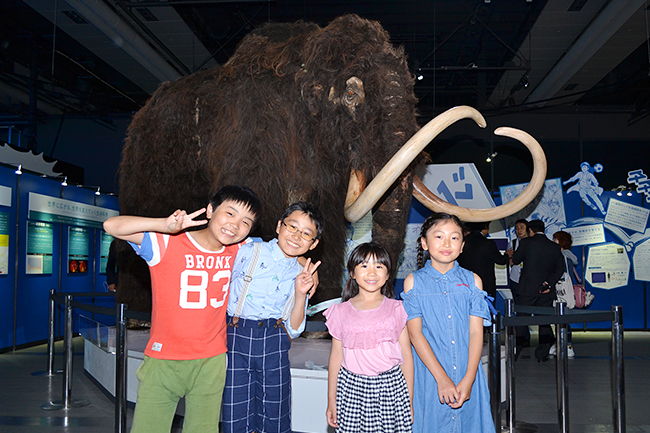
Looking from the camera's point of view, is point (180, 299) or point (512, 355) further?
point (512, 355)

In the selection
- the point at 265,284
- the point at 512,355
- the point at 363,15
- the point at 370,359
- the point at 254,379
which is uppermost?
the point at 363,15

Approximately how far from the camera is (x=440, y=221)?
6.97ft

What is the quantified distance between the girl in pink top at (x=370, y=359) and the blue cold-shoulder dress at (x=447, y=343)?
0.38ft

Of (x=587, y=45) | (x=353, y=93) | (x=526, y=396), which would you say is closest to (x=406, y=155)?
(x=353, y=93)

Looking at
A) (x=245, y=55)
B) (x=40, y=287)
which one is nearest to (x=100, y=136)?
(x=40, y=287)

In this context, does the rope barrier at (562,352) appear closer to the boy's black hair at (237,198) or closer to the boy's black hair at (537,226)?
the boy's black hair at (237,198)

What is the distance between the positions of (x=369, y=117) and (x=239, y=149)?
812 millimetres

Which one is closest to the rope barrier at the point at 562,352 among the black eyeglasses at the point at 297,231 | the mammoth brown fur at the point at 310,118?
the mammoth brown fur at the point at 310,118

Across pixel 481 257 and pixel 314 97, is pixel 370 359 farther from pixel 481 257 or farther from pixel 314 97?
pixel 481 257

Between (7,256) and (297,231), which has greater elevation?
(297,231)

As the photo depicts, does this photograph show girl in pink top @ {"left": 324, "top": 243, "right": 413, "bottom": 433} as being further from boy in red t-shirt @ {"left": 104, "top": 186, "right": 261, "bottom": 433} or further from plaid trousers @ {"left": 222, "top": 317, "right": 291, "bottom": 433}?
boy in red t-shirt @ {"left": 104, "top": 186, "right": 261, "bottom": 433}

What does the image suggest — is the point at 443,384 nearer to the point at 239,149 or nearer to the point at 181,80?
the point at 239,149

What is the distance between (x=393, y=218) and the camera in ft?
11.0

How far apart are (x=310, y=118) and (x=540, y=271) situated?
3283 mm
